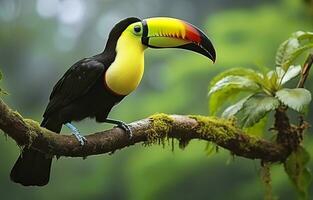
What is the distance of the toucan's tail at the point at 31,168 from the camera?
1392mm

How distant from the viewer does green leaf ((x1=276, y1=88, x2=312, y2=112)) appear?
156cm

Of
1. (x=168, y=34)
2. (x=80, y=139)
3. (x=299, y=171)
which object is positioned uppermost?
(x=168, y=34)

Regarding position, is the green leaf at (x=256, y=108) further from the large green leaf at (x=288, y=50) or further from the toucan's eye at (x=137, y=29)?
the toucan's eye at (x=137, y=29)

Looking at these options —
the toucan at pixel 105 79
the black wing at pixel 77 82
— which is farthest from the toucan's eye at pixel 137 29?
the black wing at pixel 77 82

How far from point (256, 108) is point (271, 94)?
12 cm

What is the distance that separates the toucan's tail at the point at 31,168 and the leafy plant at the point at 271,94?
60 cm

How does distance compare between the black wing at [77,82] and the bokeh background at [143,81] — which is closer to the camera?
the black wing at [77,82]

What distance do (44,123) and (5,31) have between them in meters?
1.02

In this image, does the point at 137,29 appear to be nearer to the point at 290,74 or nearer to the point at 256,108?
the point at 256,108

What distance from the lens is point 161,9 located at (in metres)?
2.55

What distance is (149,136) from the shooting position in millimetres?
1482

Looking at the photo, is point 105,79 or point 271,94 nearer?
point 105,79

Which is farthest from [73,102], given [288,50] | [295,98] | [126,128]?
[288,50]

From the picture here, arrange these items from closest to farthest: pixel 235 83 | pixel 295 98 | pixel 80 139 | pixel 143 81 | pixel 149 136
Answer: pixel 80 139 < pixel 149 136 < pixel 295 98 < pixel 235 83 < pixel 143 81
